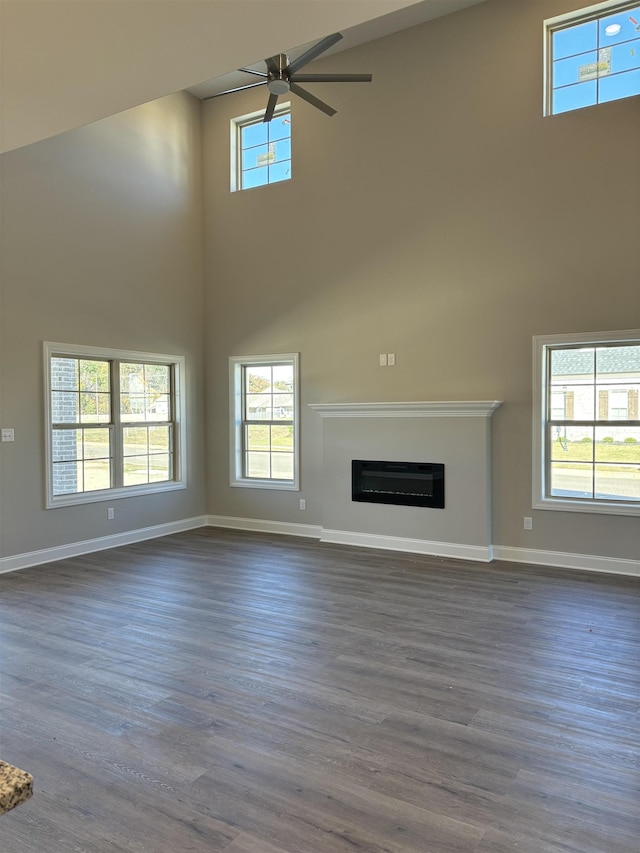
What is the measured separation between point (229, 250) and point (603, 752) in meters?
6.39

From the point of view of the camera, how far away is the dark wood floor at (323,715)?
2014 millimetres

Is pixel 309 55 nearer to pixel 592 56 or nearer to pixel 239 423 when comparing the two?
pixel 592 56

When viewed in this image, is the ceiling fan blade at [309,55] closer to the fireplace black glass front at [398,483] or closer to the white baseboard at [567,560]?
the fireplace black glass front at [398,483]

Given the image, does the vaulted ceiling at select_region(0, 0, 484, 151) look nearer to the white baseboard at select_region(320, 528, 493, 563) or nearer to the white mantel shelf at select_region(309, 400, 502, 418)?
the white mantel shelf at select_region(309, 400, 502, 418)

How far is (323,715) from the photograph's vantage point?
108 inches

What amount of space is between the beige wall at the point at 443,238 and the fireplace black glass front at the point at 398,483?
567 millimetres

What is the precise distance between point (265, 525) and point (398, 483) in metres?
1.89

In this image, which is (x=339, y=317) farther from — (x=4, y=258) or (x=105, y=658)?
(x=105, y=658)

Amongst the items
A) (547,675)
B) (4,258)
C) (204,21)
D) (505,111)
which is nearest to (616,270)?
(505,111)

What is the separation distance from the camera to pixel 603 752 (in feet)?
7.98

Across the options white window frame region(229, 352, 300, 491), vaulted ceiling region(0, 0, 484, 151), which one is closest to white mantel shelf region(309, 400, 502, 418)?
white window frame region(229, 352, 300, 491)

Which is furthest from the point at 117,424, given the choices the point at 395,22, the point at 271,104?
the point at 395,22

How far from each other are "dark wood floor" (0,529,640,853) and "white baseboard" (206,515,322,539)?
6.20ft

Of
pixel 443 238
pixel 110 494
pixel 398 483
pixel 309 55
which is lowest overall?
pixel 110 494
